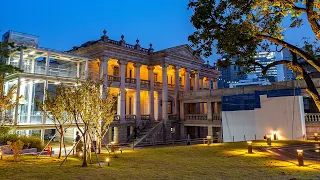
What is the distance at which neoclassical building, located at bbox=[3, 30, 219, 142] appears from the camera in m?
23.0

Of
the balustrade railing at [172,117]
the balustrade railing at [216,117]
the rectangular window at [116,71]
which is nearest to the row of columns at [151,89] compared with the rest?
the balustrade railing at [172,117]

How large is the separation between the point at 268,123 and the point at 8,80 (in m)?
25.8

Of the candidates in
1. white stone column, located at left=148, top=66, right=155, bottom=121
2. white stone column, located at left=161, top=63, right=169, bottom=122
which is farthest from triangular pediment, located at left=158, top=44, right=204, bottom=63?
white stone column, located at left=148, top=66, right=155, bottom=121

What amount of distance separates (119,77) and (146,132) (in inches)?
291

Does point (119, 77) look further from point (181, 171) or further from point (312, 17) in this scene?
point (312, 17)

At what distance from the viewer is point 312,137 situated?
22422 millimetres

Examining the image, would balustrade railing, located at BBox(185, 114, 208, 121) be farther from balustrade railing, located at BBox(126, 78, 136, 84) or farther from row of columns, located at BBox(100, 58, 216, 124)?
balustrade railing, located at BBox(126, 78, 136, 84)

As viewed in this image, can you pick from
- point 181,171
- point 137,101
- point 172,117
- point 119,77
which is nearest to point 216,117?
point 172,117

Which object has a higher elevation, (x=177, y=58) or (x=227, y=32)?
(x=177, y=58)

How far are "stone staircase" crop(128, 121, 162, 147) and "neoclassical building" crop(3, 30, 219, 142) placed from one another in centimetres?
13

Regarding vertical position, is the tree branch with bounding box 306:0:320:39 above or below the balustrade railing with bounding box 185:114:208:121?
above

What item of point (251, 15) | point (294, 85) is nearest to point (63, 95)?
point (251, 15)

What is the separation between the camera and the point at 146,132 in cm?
2880

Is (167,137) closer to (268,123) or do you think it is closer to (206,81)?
(268,123)
